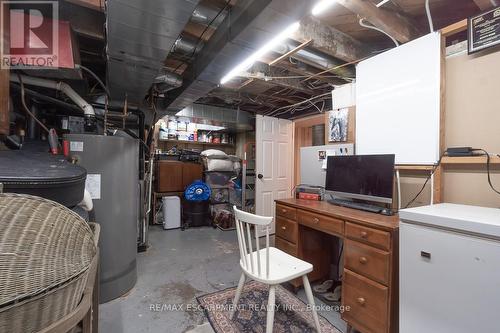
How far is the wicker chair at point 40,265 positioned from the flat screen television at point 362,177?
1939 millimetres

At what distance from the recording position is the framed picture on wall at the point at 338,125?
240 centimetres

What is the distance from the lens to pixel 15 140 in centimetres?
161

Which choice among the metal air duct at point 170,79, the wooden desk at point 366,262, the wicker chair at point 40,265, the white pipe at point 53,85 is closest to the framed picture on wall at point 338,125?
the wooden desk at point 366,262

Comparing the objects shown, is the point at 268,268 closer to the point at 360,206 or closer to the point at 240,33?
the point at 360,206

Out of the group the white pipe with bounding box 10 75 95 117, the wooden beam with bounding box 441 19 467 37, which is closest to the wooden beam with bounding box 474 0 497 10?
the wooden beam with bounding box 441 19 467 37

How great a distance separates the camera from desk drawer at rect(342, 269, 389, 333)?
1.47 m

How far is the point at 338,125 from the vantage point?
2.47 m

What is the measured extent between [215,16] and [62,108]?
7.72 ft

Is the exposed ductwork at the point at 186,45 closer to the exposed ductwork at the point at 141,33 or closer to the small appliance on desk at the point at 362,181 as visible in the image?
the exposed ductwork at the point at 141,33

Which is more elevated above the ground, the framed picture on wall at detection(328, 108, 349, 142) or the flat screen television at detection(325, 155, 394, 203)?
the framed picture on wall at detection(328, 108, 349, 142)

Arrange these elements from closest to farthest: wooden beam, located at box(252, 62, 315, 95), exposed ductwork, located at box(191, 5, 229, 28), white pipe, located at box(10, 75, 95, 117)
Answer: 1. exposed ductwork, located at box(191, 5, 229, 28)
2. white pipe, located at box(10, 75, 95, 117)
3. wooden beam, located at box(252, 62, 315, 95)

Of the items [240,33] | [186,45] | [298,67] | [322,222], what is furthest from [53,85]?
[322,222]

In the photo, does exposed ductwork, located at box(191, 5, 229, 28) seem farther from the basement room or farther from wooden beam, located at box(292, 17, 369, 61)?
wooden beam, located at box(292, 17, 369, 61)

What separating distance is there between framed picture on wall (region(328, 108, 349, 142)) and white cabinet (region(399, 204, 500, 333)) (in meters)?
1.21
